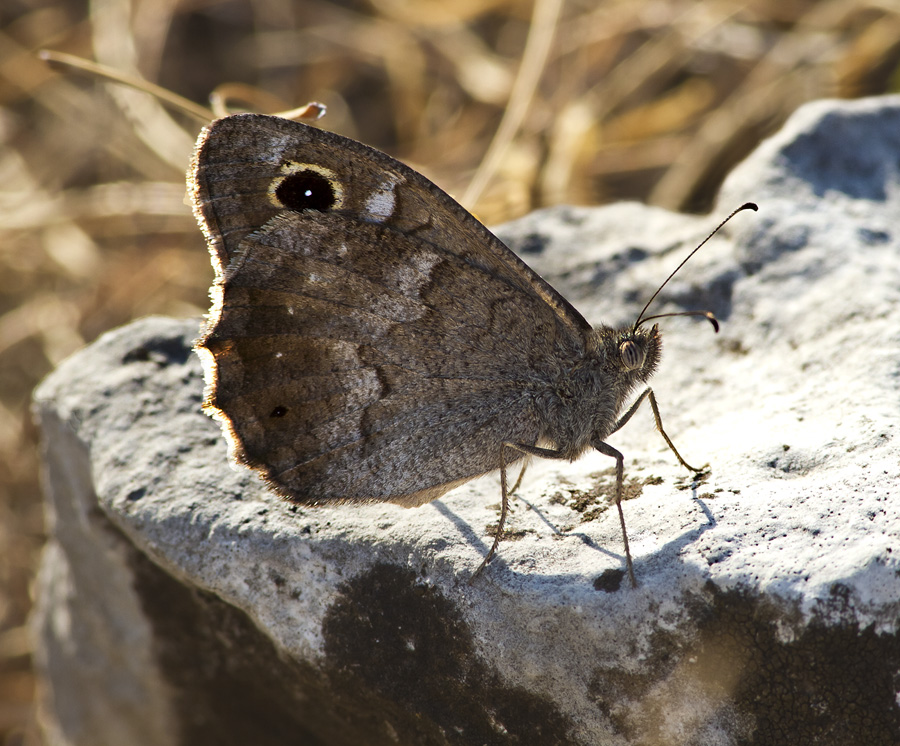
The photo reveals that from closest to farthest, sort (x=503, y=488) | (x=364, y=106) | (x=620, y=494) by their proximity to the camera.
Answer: (x=620, y=494) < (x=503, y=488) < (x=364, y=106)

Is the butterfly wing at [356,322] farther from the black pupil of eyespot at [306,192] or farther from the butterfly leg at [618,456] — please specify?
the butterfly leg at [618,456]

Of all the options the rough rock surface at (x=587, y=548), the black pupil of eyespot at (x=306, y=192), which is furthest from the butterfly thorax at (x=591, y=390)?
the black pupil of eyespot at (x=306, y=192)

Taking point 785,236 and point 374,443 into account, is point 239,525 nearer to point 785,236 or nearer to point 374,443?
point 374,443

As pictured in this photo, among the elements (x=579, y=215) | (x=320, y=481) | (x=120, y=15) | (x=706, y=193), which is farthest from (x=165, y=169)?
(x=320, y=481)

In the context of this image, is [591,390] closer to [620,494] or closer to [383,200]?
[620,494]

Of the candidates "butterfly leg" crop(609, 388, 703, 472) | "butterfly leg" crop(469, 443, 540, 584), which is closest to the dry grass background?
"butterfly leg" crop(609, 388, 703, 472)

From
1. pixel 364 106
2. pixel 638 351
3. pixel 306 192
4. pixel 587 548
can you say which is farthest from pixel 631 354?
pixel 364 106

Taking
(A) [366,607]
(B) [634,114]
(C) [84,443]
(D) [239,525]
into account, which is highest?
(B) [634,114]
